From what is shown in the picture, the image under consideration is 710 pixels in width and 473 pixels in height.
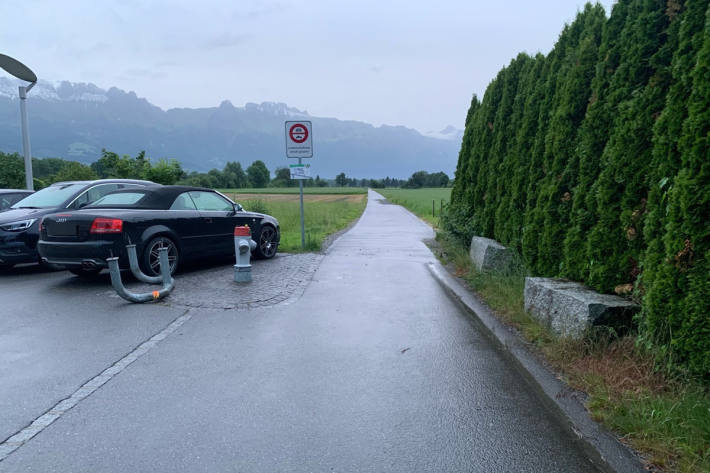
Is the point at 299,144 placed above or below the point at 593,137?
above

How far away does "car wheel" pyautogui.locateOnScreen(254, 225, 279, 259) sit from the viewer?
10820 millimetres

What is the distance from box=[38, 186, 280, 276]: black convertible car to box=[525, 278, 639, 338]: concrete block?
595 cm

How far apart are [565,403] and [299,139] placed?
1078 centimetres

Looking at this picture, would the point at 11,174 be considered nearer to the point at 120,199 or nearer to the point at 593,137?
the point at 120,199

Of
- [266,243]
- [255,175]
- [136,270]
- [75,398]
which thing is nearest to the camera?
[75,398]

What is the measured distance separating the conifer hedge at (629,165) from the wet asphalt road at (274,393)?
127 centimetres

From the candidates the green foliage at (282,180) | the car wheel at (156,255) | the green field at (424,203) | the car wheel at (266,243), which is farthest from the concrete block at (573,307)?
the green foliage at (282,180)

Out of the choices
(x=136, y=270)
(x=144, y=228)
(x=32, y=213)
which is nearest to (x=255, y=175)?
(x=32, y=213)

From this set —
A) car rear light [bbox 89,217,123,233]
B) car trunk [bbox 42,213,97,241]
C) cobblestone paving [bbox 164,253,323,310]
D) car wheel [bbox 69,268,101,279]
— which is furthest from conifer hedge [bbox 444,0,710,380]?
car wheel [bbox 69,268,101,279]

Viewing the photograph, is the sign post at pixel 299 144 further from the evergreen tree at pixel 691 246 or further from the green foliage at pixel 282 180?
the green foliage at pixel 282 180

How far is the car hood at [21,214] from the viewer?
8.85m

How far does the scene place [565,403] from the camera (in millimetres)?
3506

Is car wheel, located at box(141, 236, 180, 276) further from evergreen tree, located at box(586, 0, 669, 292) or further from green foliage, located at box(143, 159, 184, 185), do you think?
green foliage, located at box(143, 159, 184, 185)

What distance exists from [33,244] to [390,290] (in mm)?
6714
